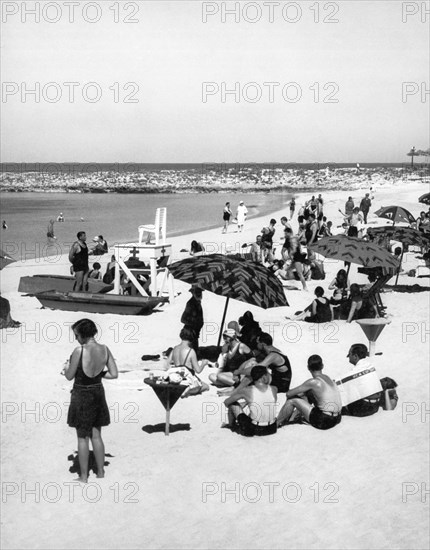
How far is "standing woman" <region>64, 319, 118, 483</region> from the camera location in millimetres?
6859

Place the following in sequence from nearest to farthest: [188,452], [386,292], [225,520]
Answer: [225,520]
[188,452]
[386,292]

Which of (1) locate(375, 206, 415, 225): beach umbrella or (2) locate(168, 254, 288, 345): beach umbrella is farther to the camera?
(1) locate(375, 206, 415, 225): beach umbrella

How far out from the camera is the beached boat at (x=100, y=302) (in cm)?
1386

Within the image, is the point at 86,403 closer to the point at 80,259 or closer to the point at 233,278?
the point at 233,278

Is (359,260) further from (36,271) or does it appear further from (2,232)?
(2,232)

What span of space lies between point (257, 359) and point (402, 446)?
2.05 metres

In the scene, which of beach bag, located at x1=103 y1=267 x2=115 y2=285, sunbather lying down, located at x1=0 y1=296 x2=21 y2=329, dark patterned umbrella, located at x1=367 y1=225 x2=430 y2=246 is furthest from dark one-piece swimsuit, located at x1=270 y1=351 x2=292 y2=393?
beach bag, located at x1=103 y1=267 x2=115 y2=285

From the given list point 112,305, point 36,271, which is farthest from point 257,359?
point 36,271

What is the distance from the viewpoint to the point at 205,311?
48.7 ft

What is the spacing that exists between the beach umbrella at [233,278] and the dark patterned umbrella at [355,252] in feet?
7.95

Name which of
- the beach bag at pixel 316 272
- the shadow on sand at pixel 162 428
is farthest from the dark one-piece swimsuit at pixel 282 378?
the beach bag at pixel 316 272

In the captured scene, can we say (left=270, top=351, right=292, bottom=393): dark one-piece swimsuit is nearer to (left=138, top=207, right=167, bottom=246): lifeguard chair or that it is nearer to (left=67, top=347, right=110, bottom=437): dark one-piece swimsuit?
(left=67, top=347, right=110, bottom=437): dark one-piece swimsuit

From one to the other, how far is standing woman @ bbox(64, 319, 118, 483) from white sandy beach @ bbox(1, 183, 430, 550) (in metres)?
0.65

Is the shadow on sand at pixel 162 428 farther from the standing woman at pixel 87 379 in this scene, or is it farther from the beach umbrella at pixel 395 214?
the beach umbrella at pixel 395 214
